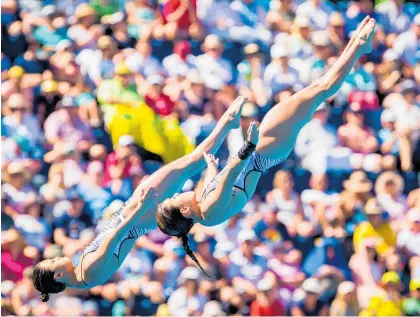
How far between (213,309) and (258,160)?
2307 mm

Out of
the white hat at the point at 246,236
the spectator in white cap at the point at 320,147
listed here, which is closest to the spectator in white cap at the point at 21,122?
the white hat at the point at 246,236

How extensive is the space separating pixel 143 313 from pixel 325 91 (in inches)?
135

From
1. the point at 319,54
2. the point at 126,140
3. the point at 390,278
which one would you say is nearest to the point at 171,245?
the point at 126,140

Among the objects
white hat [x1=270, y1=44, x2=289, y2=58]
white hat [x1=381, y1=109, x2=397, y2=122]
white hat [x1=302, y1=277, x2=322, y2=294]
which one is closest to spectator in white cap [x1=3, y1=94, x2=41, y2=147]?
white hat [x1=270, y1=44, x2=289, y2=58]

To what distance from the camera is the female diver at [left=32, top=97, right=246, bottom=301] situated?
446 inches

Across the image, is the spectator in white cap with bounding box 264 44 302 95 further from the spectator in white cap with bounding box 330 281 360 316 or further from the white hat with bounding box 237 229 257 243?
the spectator in white cap with bounding box 330 281 360 316

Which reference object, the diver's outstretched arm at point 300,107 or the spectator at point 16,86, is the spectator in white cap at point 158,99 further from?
the diver's outstretched arm at point 300,107

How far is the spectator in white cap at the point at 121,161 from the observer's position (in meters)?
13.9

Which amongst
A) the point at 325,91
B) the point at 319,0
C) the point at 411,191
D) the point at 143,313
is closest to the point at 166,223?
the point at 325,91

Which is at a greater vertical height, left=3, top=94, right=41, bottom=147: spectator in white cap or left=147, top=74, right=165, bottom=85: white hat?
left=147, top=74, right=165, bottom=85: white hat

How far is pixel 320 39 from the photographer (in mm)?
14680

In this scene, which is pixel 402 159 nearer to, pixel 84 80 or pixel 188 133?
pixel 188 133

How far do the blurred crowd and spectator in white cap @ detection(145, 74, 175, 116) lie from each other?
0.01 metres

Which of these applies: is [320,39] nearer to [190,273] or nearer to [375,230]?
[375,230]
